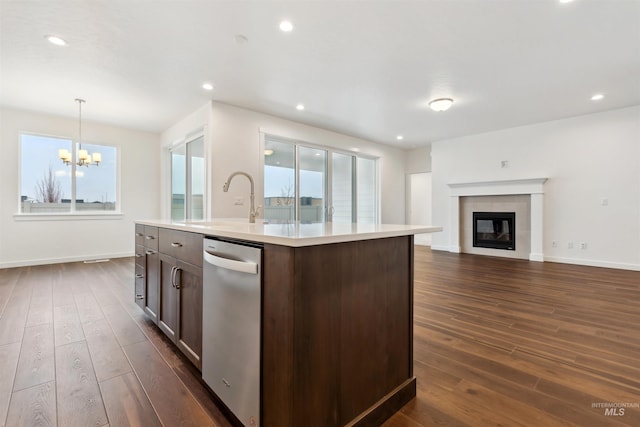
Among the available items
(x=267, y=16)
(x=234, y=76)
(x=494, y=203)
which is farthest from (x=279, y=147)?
(x=494, y=203)

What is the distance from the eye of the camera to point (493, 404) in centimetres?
146

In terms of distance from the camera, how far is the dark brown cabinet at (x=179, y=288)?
1.65m

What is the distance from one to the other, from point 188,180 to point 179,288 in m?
4.20

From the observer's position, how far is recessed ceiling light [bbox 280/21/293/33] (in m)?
2.56

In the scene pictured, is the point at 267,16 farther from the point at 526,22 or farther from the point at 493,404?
the point at 493,404

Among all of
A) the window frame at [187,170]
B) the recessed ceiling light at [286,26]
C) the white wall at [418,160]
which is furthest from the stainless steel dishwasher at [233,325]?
the white wall at [418,160]

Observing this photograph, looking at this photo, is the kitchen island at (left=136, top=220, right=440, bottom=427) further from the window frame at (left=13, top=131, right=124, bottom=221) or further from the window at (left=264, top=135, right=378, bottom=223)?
the window frame at (left=13, top=131, right=124, bottom=221)

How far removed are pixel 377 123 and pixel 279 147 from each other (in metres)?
2.01

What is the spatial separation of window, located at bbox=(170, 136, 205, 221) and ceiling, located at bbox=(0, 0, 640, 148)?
0.80 meters

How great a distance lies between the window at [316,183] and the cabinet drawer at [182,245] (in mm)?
2485

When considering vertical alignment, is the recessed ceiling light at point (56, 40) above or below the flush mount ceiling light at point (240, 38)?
below

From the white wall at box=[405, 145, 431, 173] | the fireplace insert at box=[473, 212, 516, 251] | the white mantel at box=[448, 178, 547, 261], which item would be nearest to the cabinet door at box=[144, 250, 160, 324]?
the white mantel at box=[448, 178, 547, 261]

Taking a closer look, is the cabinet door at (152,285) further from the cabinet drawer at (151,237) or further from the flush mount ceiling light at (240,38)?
the flush mount ceiling light at (240,38)

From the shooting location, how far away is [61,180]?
17.5 feet
